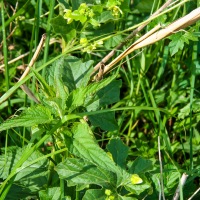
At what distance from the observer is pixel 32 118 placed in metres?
1.30

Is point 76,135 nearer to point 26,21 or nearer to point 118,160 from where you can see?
point 118,160

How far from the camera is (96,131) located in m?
1.88

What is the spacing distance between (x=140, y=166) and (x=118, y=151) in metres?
0.08

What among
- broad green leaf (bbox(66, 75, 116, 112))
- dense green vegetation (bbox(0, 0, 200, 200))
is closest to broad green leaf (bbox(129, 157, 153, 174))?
dense green vegetation (bbox(0, 0, 200, 200))

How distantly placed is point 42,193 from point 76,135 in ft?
0.71

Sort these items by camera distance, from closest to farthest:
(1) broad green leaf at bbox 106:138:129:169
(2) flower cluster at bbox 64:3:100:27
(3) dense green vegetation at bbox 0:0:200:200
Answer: (3) dense green vegetation at bbox 0:0:200:200 < (1) broad green leaf at bbox 106:138:129:169 < (2) flower cluster at bbox 64:3:100:27

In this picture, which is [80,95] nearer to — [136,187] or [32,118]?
[32,118]

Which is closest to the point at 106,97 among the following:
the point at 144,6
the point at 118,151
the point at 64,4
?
the point at 118,151

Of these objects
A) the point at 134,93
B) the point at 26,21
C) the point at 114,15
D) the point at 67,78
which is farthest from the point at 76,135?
the point at 26,21

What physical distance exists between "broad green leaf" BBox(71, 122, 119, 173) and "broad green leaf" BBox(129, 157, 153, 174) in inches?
7.0

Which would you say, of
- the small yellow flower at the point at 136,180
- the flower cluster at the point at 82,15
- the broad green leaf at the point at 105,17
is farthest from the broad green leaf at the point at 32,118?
the broad green leaf at the point at 105,17

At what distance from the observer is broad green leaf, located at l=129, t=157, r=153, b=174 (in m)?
1.43

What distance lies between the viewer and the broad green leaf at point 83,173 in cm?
136

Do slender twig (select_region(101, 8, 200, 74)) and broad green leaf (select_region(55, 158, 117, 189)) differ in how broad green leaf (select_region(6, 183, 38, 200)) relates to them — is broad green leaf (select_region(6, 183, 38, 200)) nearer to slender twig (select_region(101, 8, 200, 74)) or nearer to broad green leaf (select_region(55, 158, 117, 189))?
broad green leaf (select_region(55, 158, 117, 189))
